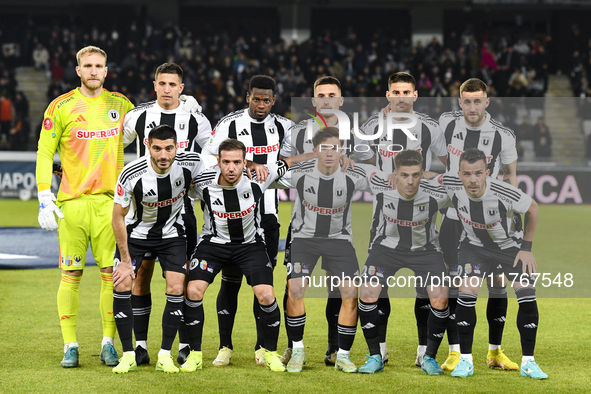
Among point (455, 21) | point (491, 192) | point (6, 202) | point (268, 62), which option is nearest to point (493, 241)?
point (491, 192)

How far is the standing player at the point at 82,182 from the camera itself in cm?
554

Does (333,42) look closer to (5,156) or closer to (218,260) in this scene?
(5,156)

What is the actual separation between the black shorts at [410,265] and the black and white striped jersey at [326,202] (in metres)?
0.28

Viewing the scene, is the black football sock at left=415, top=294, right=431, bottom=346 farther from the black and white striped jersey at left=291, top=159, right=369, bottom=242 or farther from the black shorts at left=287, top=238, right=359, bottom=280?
the black and white striped jersey at left=291, top=159, right=369, bottom=242

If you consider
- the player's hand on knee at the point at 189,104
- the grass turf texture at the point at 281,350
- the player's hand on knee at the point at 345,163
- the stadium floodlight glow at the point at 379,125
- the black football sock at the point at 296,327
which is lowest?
the grass turf texture at the point at 281,350

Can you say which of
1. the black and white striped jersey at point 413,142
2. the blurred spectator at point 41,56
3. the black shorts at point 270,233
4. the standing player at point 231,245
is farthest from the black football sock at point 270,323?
the blurred spectator at point 41,56

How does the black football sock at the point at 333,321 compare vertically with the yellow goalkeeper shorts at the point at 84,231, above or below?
below

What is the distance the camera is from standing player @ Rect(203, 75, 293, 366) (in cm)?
567

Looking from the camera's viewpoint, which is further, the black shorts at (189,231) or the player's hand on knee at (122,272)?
the black shorts at (189,231)

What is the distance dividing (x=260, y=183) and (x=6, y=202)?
541 inches

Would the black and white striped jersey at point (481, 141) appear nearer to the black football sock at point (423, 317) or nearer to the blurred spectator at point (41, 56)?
the black football sock at point (423, 317)

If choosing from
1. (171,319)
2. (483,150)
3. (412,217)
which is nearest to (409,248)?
(412,217)

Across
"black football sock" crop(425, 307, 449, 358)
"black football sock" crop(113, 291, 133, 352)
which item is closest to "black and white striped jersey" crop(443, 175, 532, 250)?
"black football sock" crop(425, 307, 449, 358)

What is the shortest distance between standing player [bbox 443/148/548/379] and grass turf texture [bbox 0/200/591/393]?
42 centimetres
